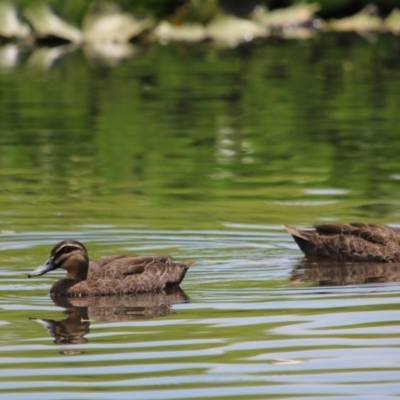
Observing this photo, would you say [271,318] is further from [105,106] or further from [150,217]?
A: [105,106]

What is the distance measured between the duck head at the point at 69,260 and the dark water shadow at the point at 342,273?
1542 millimetres

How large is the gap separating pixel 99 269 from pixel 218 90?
15.9 metres

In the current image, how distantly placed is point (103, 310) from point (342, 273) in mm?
2244

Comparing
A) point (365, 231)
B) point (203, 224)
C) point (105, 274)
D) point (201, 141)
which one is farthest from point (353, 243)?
point (201, 141)

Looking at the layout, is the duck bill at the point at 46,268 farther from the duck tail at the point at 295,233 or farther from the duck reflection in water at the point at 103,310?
the duck tail at the point at 295,233

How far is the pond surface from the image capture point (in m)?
8.77

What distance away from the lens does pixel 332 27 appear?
40.9 metres

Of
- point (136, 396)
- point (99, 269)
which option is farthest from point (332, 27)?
point (136, 396)

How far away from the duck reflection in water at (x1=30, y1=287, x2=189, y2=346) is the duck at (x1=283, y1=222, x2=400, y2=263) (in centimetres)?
167

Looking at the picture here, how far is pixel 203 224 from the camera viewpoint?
13.8 m

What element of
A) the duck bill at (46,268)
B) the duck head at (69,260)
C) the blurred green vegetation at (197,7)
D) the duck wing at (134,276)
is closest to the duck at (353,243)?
the duck wing at (134,276)

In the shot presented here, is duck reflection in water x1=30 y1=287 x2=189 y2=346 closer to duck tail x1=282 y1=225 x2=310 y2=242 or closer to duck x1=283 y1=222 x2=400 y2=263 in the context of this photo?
duck tail x1=282 y1=225 x2=310 y2=242

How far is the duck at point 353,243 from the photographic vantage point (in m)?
12.8

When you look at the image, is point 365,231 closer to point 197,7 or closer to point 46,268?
point 46,268
